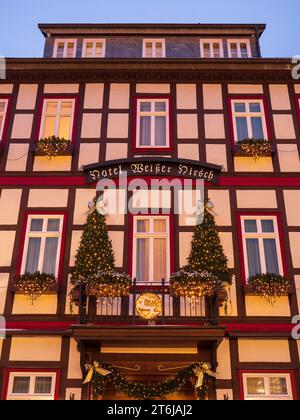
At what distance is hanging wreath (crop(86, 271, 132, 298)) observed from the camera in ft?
36.4

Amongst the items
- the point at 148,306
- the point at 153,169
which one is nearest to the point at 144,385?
the point at 148,306

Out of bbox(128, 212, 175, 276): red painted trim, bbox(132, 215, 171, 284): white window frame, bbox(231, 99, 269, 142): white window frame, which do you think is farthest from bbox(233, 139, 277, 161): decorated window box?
bbox(132, 215, 171, 284): white window frame

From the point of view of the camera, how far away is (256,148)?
13414mm

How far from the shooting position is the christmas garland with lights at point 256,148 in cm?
1342

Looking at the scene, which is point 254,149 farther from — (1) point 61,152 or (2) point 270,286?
(1) point 61,152

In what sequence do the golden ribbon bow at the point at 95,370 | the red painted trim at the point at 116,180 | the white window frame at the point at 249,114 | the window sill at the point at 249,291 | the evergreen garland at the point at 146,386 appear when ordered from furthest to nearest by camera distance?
the white window frame at the point at 249,114 < the red painted trim at the point at 116,180 < the window sill at the point at 249,291 < the golden ribbon bow at the point at 95,370 < the evergreen garland at the point at 146,386

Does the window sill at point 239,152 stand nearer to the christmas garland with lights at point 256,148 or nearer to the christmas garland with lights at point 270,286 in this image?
the christmas garland with lights at point 256,148

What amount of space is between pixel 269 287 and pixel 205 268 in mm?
1497

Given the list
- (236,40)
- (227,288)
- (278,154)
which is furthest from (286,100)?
(227,288)

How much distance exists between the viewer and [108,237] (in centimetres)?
1245

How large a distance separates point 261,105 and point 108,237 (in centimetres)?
580

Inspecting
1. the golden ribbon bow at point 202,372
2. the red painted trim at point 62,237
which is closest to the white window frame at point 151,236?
the red painted trim at point 62,237

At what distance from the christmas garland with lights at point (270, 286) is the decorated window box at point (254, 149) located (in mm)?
3350
